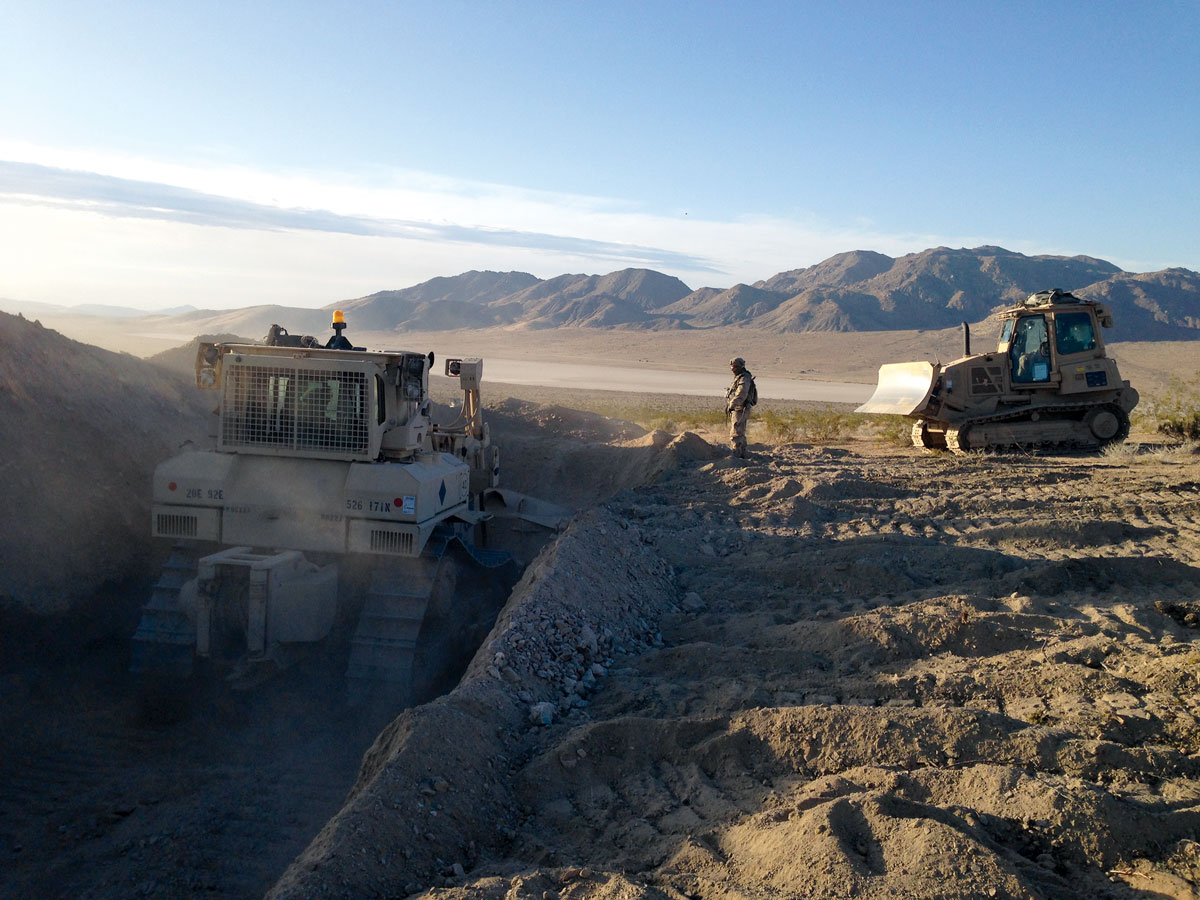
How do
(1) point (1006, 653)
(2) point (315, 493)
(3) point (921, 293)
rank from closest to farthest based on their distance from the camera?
1. (1) point (1006, 653)
2. (2) point (315, 493)
3. (3) point (921, 293)

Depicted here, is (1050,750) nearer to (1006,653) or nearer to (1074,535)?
(1006,653)

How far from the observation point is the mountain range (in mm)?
112250

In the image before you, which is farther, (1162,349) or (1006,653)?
(1162,349)

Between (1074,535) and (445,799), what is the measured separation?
875cm

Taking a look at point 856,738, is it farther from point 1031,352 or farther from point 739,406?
point 1031,352

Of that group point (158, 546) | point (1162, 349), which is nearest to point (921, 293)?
point (1162, 349)

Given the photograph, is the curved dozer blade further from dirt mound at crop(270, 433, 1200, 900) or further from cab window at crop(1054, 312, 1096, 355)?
dirt mound at crop(270, 433, 1200, 900)

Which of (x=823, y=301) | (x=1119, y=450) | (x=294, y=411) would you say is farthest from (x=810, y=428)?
(x=823, y=301)

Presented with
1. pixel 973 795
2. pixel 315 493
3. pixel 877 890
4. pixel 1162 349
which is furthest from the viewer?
pixel 1162 349

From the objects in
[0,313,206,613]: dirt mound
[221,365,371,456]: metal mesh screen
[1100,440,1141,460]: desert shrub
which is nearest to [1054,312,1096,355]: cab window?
[1100,440,1141,460]: desert shrub

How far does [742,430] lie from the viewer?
16562 millimetres

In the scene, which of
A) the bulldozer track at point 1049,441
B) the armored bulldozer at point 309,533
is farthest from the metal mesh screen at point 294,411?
the bulldozer track at point 1049,441

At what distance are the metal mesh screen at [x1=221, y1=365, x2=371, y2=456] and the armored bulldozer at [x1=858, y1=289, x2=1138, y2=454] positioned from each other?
41.5ft

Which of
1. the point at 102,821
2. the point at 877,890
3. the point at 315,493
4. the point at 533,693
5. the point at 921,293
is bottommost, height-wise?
the point at 102,821
